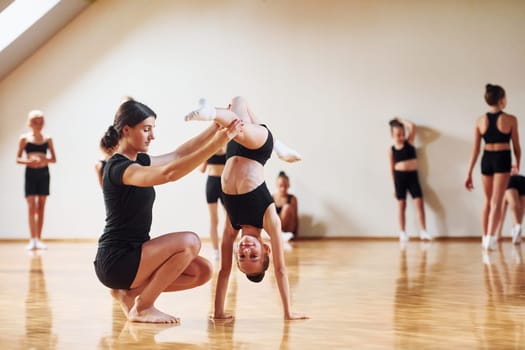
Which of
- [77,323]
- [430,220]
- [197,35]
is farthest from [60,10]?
[77,323]

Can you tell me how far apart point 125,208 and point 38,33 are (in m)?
6.09

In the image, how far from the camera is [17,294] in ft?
14.9

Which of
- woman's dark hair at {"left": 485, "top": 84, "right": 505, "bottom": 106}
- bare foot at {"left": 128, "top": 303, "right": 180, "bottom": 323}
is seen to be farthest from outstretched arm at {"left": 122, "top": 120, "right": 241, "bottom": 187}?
woman's dark hair at {"left": 485, "top": 84, "right": 505, "bottom": 106}

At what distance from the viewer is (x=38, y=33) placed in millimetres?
8867

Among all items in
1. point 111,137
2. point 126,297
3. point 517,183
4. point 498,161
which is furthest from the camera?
point 517,183

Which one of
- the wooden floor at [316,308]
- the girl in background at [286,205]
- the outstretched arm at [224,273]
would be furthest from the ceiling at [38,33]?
the outstretched arm at [224,273]

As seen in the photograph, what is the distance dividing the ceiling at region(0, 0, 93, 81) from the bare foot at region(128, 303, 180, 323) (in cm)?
587

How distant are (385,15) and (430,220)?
2389 millimetres

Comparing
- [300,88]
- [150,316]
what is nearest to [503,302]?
[150,316]

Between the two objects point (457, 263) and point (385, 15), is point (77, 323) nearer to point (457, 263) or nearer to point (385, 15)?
point (457, 263)

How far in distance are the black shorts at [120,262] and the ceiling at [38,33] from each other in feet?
19.2

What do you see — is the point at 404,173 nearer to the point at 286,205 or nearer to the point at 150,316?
the point at 286,205

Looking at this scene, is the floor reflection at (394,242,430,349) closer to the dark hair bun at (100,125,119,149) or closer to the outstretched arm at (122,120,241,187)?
the outstretched arm at (122,120,241,187)

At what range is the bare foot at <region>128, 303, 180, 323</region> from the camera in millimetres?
3518
